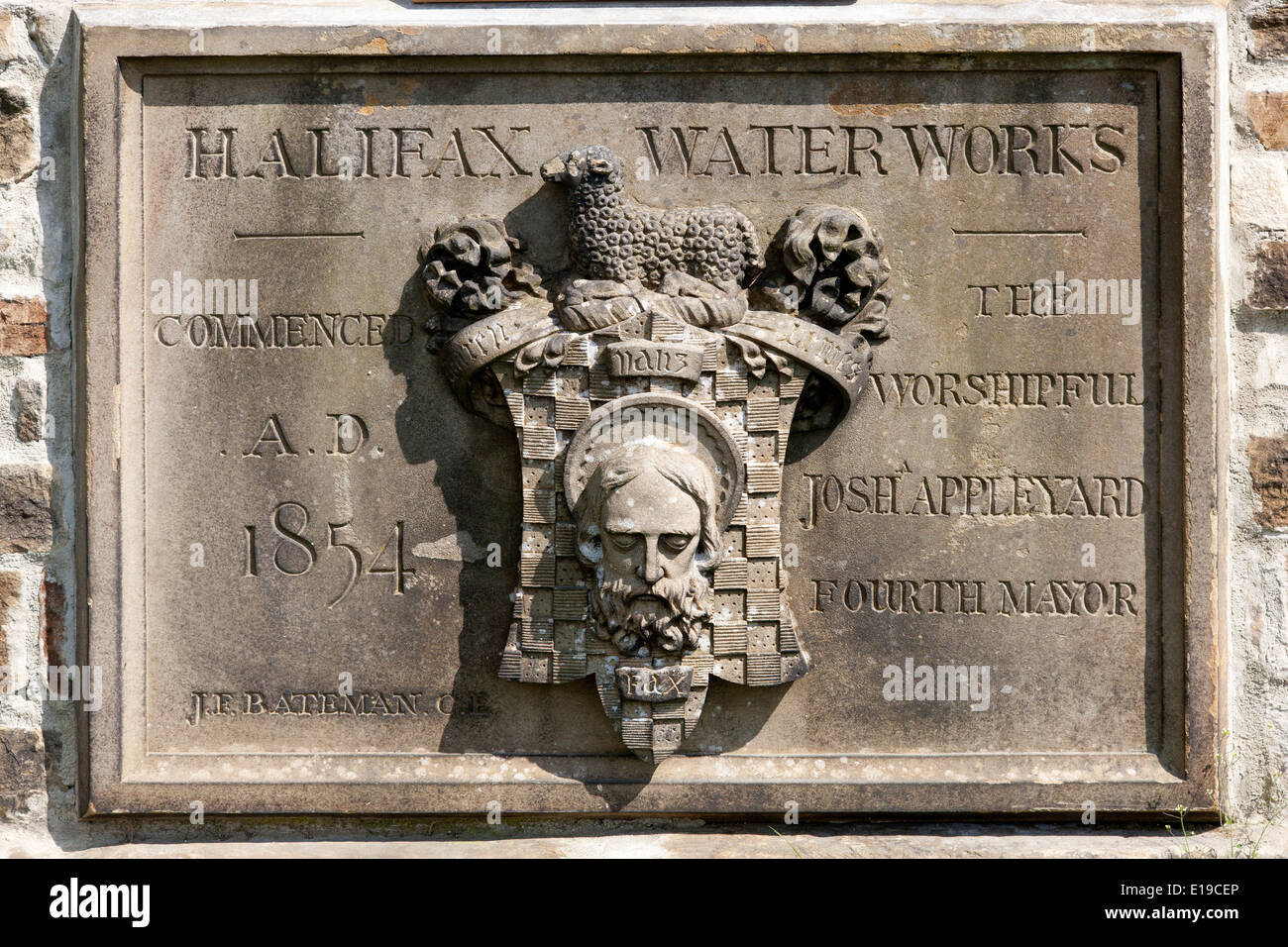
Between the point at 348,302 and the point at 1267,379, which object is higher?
the point at 348,302

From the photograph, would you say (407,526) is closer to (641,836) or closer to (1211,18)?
(641,836)

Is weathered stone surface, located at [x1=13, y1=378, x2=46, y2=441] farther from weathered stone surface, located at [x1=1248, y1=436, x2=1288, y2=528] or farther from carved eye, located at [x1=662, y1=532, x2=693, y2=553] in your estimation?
weathered stone surface, located at [x1=1248, y1=436, x2=1288, y2=528]

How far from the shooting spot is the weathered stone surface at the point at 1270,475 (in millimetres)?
3312

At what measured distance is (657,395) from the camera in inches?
124

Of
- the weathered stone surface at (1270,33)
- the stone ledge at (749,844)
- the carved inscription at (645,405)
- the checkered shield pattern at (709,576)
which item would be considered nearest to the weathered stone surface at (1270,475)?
the carved inscription at (645,405)

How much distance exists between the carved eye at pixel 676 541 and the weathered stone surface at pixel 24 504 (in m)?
1.83

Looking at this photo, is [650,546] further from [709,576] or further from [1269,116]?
[1269,116]

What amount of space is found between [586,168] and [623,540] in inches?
40.6

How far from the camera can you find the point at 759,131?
10.8 feet

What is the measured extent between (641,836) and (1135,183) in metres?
2.39

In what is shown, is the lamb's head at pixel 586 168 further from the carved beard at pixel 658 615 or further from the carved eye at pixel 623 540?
the carved beard at pixel 658 615

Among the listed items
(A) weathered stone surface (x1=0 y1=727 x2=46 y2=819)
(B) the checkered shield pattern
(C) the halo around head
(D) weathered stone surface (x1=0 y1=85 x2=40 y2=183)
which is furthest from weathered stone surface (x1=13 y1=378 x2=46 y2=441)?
(C) the halo around head

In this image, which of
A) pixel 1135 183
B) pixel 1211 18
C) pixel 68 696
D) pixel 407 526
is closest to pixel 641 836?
pixel 407 526

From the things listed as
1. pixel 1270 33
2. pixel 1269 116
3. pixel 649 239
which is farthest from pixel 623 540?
pixel 1270 33
